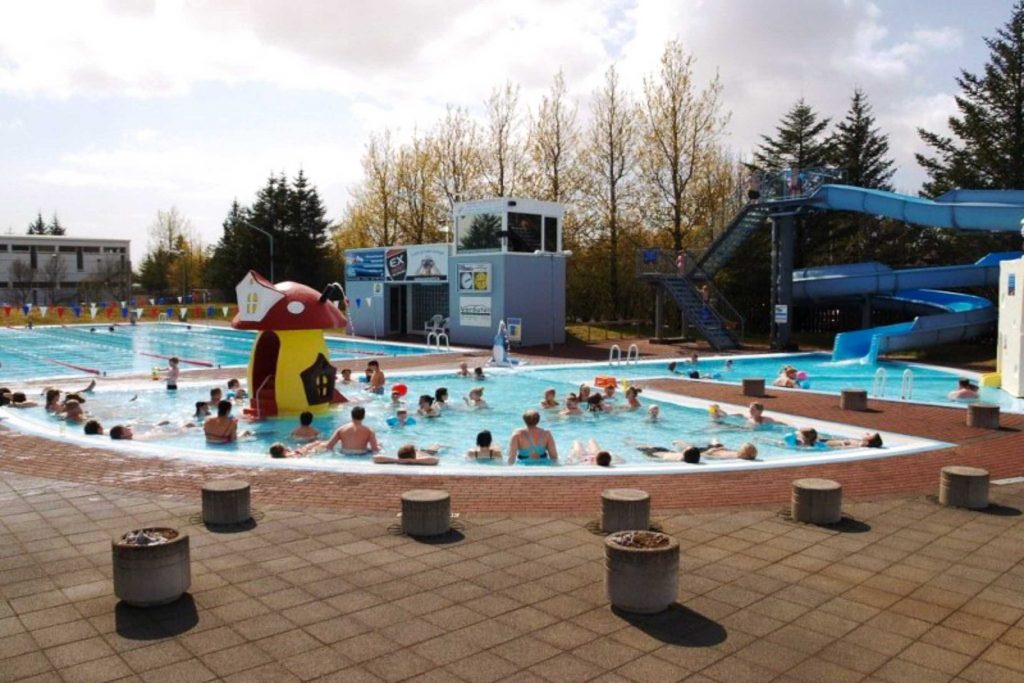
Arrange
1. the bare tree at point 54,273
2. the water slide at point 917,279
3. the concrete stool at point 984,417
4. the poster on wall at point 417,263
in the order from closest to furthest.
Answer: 1. the concrete stool at point 984,417
2. the water slide at point 917,279
3. the poster on wall at point 417,263
4. the bare tree at point 54,273

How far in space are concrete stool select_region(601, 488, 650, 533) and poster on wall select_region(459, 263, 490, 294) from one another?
2461 centimetres

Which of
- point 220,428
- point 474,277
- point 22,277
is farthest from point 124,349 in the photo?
point 22,277

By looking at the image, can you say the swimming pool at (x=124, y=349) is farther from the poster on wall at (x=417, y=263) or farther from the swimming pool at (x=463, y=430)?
the swimming pool at (x=463, y=430)

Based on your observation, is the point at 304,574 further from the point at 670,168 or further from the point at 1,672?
the point at 670,168

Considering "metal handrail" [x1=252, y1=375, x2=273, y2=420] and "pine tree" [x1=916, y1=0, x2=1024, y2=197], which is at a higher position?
"pine tree" [x1=916, y1=0, x2=1024, y2=197]

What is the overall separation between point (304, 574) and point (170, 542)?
1.20 meters

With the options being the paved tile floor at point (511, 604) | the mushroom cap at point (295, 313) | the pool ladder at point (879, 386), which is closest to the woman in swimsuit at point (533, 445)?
the paved tile floor at point (511, 604)

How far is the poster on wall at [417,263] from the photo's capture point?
113 ft

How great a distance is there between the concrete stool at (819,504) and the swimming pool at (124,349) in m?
21.9

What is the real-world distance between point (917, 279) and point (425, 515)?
28575 mm

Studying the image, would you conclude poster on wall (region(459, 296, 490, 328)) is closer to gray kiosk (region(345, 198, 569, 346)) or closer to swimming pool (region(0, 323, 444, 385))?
gray kiosk (region(345, 198, 569, 346))

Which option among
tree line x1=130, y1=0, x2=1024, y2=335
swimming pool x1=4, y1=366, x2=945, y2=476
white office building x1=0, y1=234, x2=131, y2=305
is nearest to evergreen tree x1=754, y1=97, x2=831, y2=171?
tree line x1=130, y1=0, x2=1024, y2=335

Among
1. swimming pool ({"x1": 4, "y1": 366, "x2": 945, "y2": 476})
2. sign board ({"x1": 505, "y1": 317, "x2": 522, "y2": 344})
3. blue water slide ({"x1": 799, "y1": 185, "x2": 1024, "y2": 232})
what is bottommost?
swimming pool ({"x1": 4, "y1": 366, "x2": 945, "y2": 476})

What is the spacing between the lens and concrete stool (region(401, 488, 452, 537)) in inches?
310
